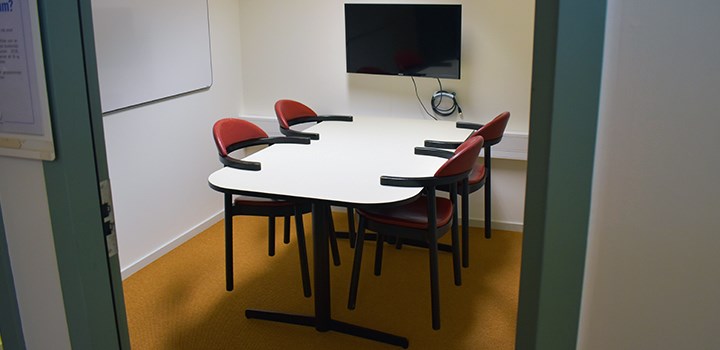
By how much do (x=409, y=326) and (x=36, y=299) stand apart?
80.2 inches

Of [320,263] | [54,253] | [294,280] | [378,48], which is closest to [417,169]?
[320,263]

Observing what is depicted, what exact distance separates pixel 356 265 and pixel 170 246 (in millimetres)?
1599

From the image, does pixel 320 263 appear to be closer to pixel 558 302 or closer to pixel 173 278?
pixel 173 278

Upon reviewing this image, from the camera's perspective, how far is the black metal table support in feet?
9.84

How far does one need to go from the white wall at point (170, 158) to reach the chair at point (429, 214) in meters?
1.46

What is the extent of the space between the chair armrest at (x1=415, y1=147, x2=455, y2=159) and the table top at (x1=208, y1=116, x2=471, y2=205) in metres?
0.03

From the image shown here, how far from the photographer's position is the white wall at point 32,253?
4.52 feet

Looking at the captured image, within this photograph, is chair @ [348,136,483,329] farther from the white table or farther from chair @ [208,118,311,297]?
chair @ [208,118,311,297]

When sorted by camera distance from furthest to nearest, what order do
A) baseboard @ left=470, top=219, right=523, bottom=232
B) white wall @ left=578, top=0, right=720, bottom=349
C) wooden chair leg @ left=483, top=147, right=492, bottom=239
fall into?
baseboard @ left=470, top=219, right=523, bottom=232, wooden chair leg @ left=483, top=147, right=492, bottom=239, white wall @ left=578, top=0, right=720, bottom=349

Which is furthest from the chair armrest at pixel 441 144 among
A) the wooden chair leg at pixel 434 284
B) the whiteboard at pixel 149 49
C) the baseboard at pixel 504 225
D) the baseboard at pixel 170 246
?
the baseboard at pixel 170 246

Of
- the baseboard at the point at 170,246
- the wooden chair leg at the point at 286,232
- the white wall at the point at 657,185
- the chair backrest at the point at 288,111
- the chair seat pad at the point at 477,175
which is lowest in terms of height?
the baseboard at the point at 170,246

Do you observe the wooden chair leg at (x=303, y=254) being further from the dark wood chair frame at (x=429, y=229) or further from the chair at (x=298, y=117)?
the chair at (x=298, y=117)

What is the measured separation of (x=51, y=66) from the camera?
49.3 inches

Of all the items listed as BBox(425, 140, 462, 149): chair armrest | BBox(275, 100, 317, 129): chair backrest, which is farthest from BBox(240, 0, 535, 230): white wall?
BBox(425, 140, 462, 149): chair armrest
